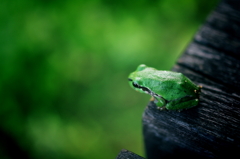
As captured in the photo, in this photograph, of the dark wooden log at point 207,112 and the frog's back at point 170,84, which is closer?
the dark wooden log at point 207,112

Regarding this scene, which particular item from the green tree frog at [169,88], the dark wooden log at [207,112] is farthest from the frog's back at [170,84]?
the dark wooden log at [207,112]

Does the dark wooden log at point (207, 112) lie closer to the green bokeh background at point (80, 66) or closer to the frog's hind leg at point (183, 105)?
the frog's hind leg at point (183, 105)

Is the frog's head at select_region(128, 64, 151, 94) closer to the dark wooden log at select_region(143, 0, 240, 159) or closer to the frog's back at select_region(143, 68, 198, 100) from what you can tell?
the frog's back at select_region(143, 68, 198, 100)

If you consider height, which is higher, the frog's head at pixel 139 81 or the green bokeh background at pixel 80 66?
the green bokeh background at pixel 80 66

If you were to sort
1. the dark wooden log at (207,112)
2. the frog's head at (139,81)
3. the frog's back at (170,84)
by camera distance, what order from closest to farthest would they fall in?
1. the dark wooden log at (207,112)
2. the frog's back at (170,84)
3. the frog's head at (139,81)

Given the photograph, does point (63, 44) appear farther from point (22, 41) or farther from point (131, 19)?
point (131, 19)

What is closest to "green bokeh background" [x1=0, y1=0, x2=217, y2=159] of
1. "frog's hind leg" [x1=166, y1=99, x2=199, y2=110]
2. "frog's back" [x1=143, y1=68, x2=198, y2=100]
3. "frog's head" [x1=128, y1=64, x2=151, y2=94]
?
"frog's head" [x1=128, y1=64, x2=151, y2=94]

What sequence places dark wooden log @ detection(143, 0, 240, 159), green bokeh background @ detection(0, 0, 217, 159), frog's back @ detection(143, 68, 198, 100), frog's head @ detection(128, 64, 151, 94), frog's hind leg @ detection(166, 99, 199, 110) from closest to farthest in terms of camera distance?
dark wooden log @ detection(143, 0, 240, 159), frog's hind leg @ detection(166, 99, 199, 110), frog's back @ detection(143, 68, 198, 100), frog's head @ detection(128, 64, 151, 94), green bokeh background @ detection(0, 0, 217, 159)
